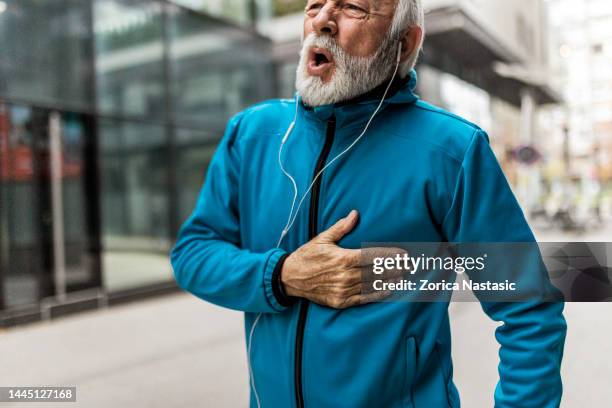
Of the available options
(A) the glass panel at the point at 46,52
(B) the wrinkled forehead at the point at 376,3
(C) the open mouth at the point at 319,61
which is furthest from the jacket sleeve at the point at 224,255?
(A) the glass panel at the point at 46,52

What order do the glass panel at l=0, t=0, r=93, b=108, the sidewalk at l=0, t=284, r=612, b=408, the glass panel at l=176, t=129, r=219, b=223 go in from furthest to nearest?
the glass panel at l=176, t=129, r=219, b=223 < the glass panel at l=0, t=0, r=93, b=108 < the sidewalk at l=0, t=284, r=612, b=408

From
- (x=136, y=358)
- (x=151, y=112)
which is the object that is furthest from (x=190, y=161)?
(x=136, y=358)

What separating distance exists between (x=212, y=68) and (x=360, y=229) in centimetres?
797

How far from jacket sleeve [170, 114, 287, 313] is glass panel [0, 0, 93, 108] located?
5616 mm

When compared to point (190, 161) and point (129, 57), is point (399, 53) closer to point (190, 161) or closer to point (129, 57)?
point (129, 57)

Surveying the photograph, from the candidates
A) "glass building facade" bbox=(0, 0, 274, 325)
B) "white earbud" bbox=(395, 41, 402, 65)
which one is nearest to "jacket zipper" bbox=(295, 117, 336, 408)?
"white earbud" bbox=(395, 41, 402, 65)

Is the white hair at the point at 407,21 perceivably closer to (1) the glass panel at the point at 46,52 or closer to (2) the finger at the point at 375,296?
(2) the finger at the point at 375,296

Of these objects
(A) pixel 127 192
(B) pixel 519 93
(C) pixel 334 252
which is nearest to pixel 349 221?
(C) pixel 334 252

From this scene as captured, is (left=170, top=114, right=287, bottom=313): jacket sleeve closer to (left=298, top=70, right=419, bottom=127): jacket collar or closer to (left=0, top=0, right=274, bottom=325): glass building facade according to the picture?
(left=298, top=70, right=419, bottom=127): jacket collar

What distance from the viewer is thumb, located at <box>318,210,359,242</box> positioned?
119 cm

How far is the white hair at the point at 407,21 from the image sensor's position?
1.25 m

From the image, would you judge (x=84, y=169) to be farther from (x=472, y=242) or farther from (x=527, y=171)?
(x=472, y=242)

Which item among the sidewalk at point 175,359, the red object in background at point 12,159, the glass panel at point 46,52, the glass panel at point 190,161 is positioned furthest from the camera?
the glass panel at point 190,161

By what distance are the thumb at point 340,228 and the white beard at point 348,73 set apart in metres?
0.27
